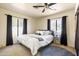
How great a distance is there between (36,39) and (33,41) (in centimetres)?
7

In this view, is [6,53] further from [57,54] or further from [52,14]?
[52,14]

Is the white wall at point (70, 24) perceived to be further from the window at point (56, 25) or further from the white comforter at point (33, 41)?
the white comforter at point (33, 41)

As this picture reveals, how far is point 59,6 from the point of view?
1387 millimetres

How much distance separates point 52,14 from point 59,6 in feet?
0.64

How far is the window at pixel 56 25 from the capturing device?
146cm

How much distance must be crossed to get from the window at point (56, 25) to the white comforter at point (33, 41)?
15 centimetres

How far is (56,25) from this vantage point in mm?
1499

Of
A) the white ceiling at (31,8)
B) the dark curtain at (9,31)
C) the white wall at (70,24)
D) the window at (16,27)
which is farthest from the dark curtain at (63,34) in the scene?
the dark curtain at (9,31)

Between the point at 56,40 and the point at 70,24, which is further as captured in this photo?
the point at 56,40

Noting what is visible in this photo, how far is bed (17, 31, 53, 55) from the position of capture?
1.44 metres

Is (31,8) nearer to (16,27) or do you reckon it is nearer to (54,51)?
(16,27)

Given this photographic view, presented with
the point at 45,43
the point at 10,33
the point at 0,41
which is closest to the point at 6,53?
the point at 0,41

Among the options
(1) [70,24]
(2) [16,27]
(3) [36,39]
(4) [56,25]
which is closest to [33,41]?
(3) [36,39]

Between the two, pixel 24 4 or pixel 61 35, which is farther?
pixel 61 35
